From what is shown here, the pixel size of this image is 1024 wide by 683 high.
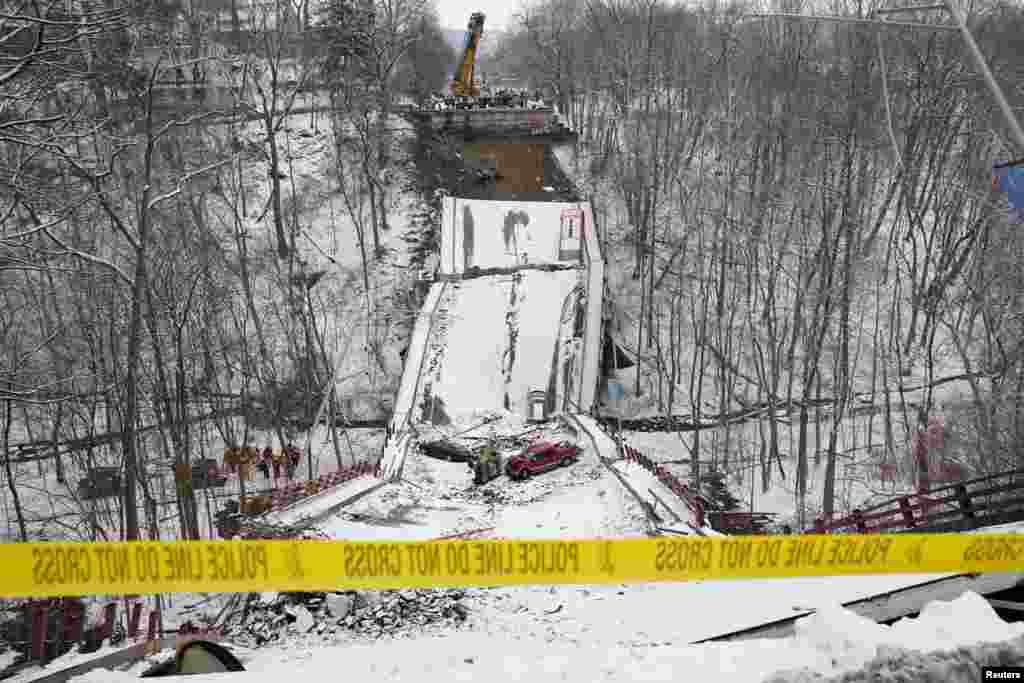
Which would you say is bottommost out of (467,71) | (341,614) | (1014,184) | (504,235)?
(341,614)

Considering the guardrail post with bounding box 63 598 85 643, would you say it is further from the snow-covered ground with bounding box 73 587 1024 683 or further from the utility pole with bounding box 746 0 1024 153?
the utility pole with bounding box 746 0 1024 153

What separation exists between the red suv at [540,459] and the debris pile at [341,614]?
23.6ft

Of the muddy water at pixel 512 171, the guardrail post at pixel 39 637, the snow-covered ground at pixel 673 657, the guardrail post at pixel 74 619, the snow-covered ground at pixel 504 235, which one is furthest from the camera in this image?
the muddy water at pixel 512 171

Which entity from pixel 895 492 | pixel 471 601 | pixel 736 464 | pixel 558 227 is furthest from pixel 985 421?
pixel 558 227

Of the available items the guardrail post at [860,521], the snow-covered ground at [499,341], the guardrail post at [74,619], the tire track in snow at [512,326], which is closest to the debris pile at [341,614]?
the guardrail post at [74,619]

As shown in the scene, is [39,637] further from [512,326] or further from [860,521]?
[512,326]

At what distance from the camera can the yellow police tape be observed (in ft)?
20.6

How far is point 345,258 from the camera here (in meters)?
33.1

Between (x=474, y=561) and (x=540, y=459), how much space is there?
1163cm

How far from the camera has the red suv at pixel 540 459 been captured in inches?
717

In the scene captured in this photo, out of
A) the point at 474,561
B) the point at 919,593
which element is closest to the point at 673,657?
the point at 474,561

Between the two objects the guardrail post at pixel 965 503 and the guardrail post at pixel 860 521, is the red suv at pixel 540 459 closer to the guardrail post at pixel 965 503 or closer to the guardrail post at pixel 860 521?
the guardrail post at pixel 860 521

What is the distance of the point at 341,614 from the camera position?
34.9 feet

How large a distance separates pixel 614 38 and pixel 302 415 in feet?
80.0
